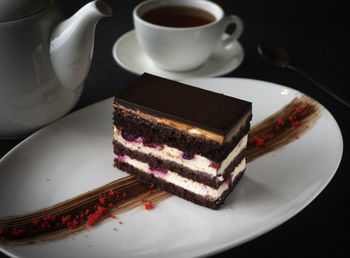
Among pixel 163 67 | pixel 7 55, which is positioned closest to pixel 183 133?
pixel 7 55

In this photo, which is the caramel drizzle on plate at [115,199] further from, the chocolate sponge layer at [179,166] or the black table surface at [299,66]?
the black table surface at [299,66]

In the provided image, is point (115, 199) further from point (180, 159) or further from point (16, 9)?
point (16, 9)

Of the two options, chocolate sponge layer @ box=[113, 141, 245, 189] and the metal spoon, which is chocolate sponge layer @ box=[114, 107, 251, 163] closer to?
chocolate sponge layer @ box=[113, 141, 245, 189]

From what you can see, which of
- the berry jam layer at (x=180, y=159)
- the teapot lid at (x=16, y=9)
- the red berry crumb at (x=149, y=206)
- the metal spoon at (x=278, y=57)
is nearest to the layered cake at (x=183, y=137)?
the berry jam layer at (x=180, y=159)

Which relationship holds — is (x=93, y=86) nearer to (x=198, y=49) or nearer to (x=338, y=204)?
(x=198, y=49)

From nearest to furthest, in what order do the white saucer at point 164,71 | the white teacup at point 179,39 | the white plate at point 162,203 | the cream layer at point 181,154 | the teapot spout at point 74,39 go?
the white plate at point 162,203
the cream layer at point 181,154
the teapot spout at point 74,39
the white teacup at point 179,39
the white saucer at point 164,71

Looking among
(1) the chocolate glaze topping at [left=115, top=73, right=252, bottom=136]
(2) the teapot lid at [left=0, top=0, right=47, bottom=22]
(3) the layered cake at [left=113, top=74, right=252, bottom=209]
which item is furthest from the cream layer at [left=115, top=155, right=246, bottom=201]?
(2) the teapot lid at [left=0, top=0, right=47, bottom=22]
